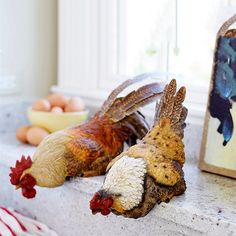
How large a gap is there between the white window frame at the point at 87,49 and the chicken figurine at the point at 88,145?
0.33 m

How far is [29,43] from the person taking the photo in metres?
1.59

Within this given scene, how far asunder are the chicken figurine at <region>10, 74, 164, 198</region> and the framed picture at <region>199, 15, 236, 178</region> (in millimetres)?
127

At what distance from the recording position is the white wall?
154 centimetres

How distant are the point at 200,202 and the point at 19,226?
1.51ft

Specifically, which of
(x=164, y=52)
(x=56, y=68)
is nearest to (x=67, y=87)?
(x=56, y=68)

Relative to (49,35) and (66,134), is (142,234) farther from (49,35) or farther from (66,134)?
(49,35)

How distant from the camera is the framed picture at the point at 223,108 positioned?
1.10 metres

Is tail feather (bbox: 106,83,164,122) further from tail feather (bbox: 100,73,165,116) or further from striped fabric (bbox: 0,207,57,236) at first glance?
striped fabric (bbox: 0,207,57,236)

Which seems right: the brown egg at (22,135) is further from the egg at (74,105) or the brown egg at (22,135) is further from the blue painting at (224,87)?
the blue painting at (224,87)

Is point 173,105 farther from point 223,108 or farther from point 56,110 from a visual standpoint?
point 56,110

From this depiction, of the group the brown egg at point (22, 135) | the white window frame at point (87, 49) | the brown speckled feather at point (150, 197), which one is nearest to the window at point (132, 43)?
the white window frame at point (87, 49)

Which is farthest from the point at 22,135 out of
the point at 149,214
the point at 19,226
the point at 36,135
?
the point at 149,214

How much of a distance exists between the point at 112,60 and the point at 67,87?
0.18 m

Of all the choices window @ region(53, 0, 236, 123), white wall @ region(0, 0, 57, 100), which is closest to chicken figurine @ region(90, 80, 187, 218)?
window @ region(53, 0, 236, 123)
